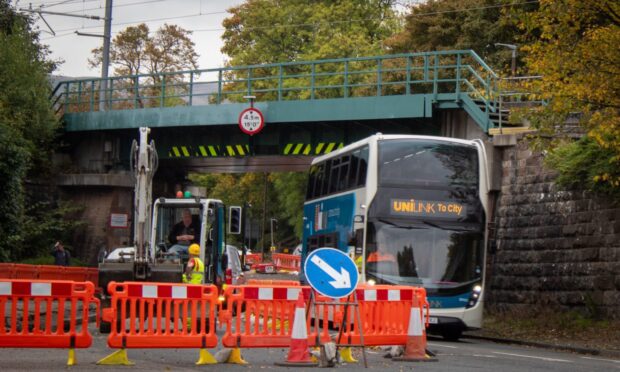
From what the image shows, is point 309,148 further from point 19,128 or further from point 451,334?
point 451,334

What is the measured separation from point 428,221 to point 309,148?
545 inches

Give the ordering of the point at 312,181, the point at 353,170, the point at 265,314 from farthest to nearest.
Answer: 1. the point at 312,181
2. the point at 353,170
3. the point at 265,314

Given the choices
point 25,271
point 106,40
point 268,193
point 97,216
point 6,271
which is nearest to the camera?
point 6,271

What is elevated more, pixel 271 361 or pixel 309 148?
pixel 309 148

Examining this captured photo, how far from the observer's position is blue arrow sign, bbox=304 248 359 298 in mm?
14539

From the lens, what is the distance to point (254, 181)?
76.7 metres

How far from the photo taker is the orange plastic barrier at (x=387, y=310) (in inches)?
639

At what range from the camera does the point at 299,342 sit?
1498 cm

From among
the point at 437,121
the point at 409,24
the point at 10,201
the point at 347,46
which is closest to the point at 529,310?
the point at 437,121

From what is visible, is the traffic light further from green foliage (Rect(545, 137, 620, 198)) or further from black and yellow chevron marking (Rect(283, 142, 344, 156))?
black and yellow chevron marking (Rect(283, 142, 344, 156))

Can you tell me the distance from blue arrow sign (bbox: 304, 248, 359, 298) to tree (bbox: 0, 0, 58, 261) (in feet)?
84.5

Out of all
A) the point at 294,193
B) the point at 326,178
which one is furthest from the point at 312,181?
the point at 294,193

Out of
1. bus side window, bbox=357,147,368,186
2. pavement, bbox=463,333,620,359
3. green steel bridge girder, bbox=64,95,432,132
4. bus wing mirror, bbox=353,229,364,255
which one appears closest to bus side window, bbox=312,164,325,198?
bus side window, bbox=357,147,368,186

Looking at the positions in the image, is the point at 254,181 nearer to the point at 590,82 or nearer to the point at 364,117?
the point at 364,117
